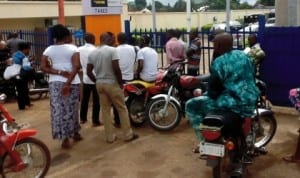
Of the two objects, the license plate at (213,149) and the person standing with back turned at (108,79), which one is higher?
the person standing with back turned at (108,79)

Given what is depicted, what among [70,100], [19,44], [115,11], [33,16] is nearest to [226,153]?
[70,100]

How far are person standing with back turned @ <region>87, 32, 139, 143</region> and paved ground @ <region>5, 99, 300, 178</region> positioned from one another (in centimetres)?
34

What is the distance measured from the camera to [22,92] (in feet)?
30.7

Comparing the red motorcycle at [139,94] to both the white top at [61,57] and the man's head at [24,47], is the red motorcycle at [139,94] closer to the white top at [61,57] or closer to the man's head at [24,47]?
the white top at [61,57]

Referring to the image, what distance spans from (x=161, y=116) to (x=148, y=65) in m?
0.90

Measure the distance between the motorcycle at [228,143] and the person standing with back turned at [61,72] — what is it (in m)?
2.31

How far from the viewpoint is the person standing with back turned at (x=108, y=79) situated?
6.26 m

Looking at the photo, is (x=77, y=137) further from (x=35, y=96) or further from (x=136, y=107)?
(x=35, y=96)

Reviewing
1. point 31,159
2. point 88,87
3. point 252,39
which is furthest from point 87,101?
point 252,39

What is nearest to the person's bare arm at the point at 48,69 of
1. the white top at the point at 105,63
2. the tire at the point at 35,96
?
the white top at the point at 105,63

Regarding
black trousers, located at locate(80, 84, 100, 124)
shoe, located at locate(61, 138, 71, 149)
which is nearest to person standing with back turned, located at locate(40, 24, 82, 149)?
shoe, located at locate(61, 138, 71, 149)

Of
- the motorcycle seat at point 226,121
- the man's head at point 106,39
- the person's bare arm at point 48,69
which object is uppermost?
the man's head at point 106,39

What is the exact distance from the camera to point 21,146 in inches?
194

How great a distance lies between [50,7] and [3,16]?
167 inches
